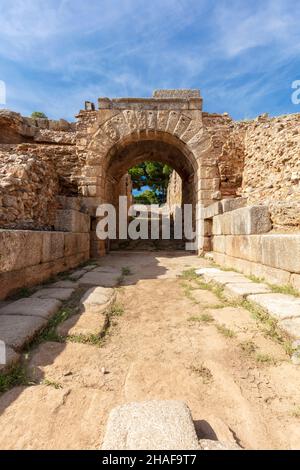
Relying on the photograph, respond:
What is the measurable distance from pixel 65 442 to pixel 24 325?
1.26 meters

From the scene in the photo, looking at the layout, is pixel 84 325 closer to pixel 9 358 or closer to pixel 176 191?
pixel 9 358

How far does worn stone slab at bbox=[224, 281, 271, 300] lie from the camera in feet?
9.96

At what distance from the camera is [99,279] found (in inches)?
169

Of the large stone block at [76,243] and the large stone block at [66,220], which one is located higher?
the large stone block at [66,220]

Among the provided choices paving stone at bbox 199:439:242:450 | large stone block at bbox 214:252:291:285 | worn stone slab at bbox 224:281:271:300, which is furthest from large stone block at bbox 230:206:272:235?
paving stone at bbox 199:439:242:450

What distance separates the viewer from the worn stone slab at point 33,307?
248cm

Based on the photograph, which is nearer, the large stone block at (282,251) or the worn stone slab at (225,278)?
the large stone block at (282,251)

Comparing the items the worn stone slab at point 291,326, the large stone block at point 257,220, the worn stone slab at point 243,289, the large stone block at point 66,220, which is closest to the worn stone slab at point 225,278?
the worn stone slab at point 243,289

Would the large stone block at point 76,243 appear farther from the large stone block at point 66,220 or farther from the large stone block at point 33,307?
the large stone block at point 33,307

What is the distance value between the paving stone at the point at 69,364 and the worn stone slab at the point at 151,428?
0.46 metres

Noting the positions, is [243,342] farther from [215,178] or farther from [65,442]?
[215,178]

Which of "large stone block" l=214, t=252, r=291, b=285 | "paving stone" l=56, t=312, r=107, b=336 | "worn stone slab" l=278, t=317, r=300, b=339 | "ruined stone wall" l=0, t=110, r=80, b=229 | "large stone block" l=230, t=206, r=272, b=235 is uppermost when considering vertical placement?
"ruined stone wall" l=0, t=110, r=80, b=229

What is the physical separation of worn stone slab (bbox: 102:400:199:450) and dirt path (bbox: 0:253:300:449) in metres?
0.14

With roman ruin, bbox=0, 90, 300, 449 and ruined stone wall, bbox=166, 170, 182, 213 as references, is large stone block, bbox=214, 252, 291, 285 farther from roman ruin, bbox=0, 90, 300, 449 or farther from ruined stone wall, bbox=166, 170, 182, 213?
ruined stone wall, bbox=166, 170, 182, 213
